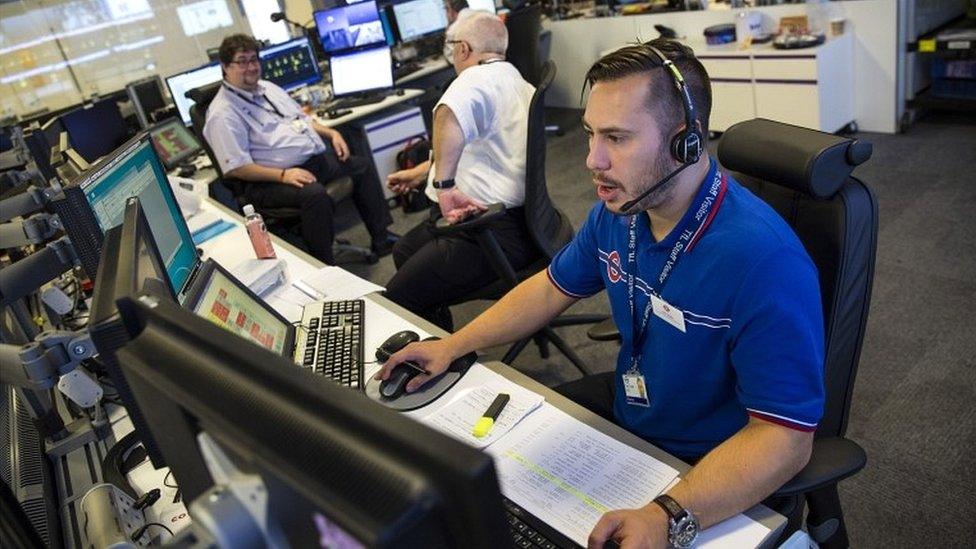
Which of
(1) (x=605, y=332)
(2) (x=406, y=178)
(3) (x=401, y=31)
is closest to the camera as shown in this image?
(1) (x=605, y=332)

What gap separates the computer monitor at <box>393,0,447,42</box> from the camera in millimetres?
4898

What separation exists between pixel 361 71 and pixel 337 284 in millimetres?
2930

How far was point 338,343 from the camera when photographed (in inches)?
61.3

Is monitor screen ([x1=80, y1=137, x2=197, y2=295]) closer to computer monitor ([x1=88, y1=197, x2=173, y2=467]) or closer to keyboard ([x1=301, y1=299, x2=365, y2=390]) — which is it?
computer monitor ([x1=88, y1=197, x2=173, y2=467])

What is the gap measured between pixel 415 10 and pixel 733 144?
13.5ft

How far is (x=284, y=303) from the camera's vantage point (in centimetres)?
186

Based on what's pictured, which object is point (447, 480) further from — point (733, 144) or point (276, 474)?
point (733, 144)

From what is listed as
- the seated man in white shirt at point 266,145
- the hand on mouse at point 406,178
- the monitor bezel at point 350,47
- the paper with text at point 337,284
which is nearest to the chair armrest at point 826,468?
the paper with text at point 337,284

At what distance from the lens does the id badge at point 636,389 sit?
4.06 ft

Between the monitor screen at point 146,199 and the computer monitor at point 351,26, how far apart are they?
2958mm

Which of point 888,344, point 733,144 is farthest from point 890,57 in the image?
point 733,144

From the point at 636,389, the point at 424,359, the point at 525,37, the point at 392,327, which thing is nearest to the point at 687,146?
the point at 636,389

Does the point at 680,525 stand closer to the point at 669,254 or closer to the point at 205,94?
the point at 669,254

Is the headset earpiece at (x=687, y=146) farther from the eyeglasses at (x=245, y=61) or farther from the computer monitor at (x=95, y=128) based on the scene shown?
the computer monitor at (x=95, y=128)
